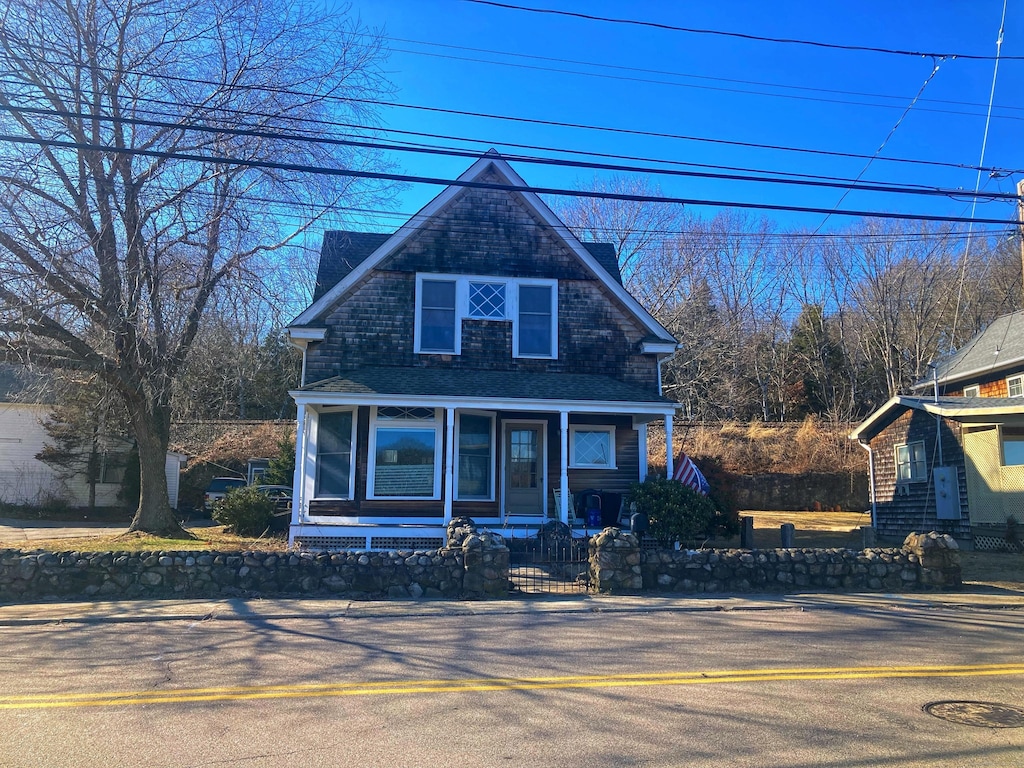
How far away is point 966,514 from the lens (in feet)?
68.4

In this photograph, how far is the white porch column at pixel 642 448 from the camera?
1875 cm

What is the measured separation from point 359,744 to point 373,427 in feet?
42.0

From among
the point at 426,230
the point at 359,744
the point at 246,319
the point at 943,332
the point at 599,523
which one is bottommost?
the point at 359,744

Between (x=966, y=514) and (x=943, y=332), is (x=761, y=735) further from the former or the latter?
(x=943, y=332)

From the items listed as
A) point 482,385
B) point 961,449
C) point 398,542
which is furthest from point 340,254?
point 961,449

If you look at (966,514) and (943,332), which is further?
(943,332)

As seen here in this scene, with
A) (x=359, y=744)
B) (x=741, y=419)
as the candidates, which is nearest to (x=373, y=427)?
→ (x=359, y=744)

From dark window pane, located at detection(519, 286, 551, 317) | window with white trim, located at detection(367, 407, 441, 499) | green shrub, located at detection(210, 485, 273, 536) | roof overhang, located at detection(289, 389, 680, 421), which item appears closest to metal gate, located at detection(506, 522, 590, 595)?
window with white trim, located at detection(367, 407, 441, 499)

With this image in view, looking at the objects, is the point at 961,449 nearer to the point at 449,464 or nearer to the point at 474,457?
the point at 474,457

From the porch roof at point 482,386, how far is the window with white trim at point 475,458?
3.57 feet

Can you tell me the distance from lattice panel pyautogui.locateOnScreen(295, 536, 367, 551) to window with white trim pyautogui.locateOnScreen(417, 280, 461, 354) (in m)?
4.67

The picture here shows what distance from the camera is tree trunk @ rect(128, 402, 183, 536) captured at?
19.0 meters

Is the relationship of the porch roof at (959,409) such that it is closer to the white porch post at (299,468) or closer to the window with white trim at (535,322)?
the window with white trim at (535,322)

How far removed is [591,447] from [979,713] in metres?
13.1
